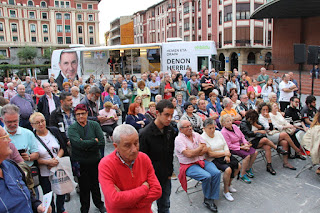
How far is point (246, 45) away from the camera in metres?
38.0

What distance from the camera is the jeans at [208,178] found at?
13.6 ft

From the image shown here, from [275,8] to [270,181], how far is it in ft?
65.4

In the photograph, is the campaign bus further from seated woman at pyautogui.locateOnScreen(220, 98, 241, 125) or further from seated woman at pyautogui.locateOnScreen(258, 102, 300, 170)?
seated woman at pyautogui.locateOnScreen(258, 102, 300, 170)

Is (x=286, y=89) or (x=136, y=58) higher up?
→ (x=136, y=58)

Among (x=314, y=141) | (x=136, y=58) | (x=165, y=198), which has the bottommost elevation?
(x=165, y=198)

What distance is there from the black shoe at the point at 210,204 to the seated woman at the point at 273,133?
2.57 m

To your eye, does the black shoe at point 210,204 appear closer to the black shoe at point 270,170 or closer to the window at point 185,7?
the black shoe at point 270,170

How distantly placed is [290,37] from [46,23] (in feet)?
197

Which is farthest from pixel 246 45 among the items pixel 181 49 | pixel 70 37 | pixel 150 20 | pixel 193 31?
pixel 70 37

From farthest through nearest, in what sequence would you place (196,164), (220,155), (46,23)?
(46,23)
(220,155)
(196,164)

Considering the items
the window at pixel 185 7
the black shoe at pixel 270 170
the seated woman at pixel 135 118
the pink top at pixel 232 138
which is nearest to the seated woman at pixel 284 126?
the black shoe at pixel 270 170

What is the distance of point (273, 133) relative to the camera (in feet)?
19.8

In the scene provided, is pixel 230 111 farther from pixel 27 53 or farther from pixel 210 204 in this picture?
pixel 27 53

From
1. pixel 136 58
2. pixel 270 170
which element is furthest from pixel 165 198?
pixel 136 58
